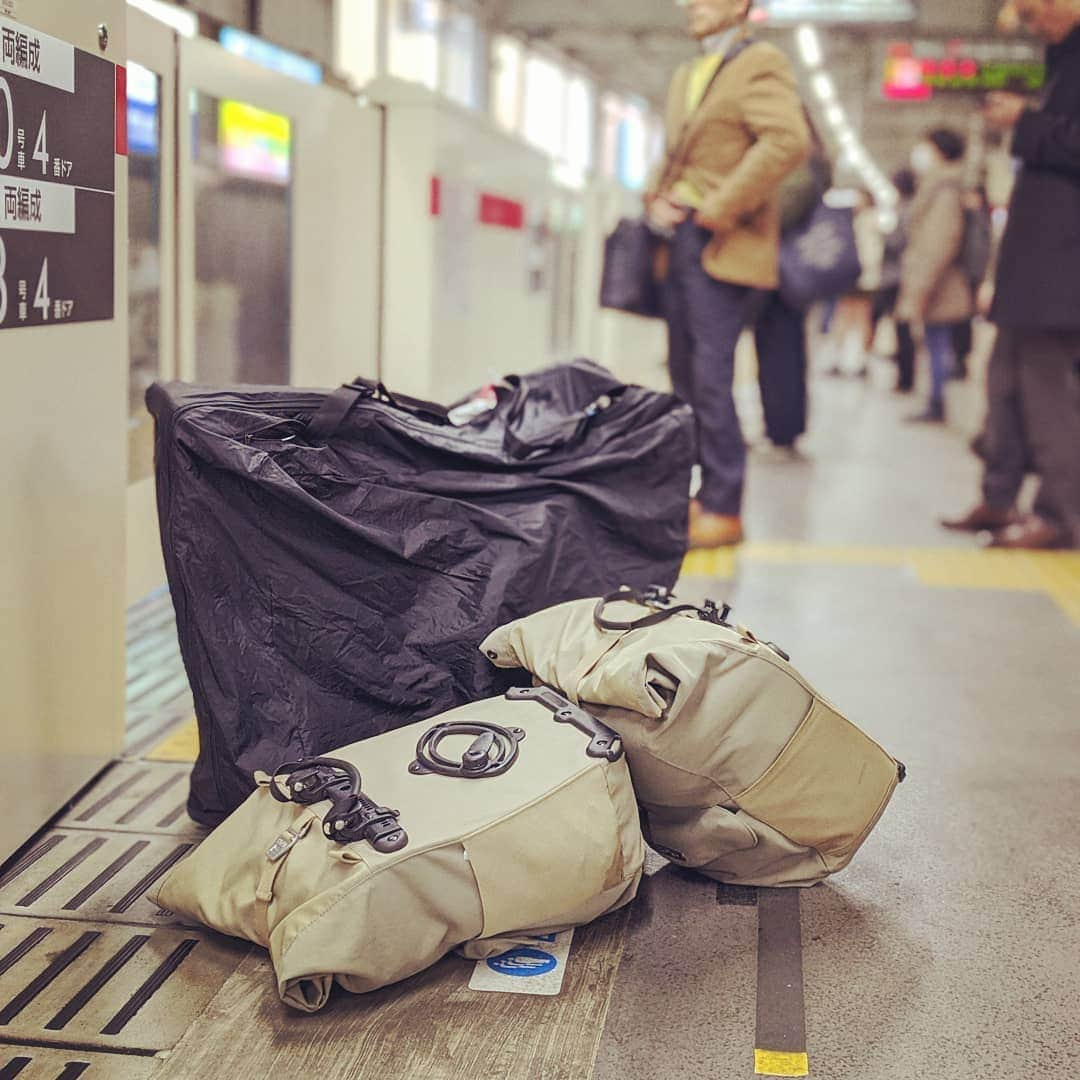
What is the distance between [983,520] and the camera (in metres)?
5.02

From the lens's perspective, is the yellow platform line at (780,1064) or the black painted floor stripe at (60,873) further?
the black painted floor stripe at (60,873)

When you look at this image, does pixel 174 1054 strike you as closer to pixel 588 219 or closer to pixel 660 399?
pixel 660 399

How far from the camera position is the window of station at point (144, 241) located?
10.3 feet

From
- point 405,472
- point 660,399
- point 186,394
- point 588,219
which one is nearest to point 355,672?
point 405,472

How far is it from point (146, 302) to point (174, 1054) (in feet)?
7.34

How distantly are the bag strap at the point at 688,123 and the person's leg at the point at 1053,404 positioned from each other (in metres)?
1.32

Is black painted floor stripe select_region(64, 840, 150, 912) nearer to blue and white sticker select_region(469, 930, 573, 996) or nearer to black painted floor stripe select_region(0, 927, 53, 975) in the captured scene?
black painted floor stripe select_region(0, 927, 53, 975)

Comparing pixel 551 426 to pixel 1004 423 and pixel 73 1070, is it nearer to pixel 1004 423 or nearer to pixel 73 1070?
pixel 73 1070

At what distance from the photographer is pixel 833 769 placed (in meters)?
2.01

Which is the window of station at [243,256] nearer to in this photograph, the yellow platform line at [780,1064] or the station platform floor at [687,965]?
the station platform floor at [687,965]

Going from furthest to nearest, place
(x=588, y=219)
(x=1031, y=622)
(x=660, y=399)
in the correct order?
(x=588, y=219) → (x=1031, y=622) → (x=660, y=399)

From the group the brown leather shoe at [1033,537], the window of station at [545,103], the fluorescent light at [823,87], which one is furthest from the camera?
the fluorescent light at [823,87]

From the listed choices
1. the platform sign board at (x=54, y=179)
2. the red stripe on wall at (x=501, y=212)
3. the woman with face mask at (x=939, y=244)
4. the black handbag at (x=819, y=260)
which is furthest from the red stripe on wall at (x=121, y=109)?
the woman with face mask at (x=939, y=244)

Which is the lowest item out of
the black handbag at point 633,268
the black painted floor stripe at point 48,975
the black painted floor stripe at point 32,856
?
the black painted floor stripe at point 48,975
